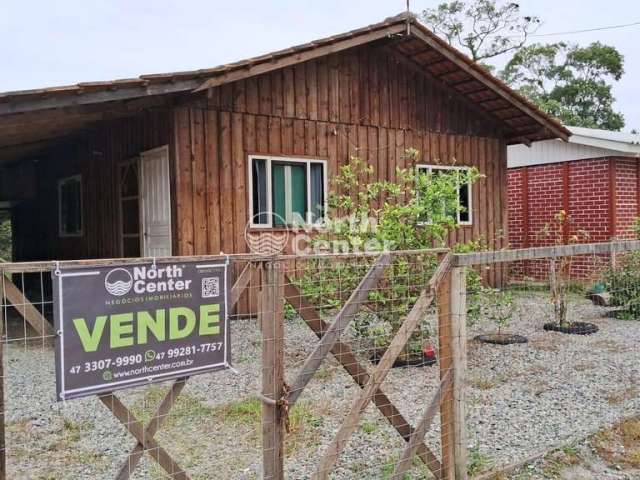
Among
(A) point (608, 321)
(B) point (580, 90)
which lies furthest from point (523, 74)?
(A) point (608, 321)

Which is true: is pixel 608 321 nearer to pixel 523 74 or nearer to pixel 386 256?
pixel 386 256

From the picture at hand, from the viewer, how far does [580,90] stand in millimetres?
30938

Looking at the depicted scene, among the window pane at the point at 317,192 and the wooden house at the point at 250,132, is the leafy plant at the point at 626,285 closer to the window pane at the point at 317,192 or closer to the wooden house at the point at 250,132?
the wooden house at the point at 250,132

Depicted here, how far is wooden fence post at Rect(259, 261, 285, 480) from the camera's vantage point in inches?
98.7

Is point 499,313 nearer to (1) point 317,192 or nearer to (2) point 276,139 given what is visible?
(1) point 317,192

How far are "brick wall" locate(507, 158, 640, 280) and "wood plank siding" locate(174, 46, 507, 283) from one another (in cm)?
190

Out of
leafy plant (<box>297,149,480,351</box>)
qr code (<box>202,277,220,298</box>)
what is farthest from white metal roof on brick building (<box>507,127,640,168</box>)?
qr code (<box>202,277,220,298</box>)

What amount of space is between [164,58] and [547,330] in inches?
1436

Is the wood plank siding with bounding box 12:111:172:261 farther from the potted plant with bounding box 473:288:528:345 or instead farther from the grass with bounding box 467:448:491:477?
the grass with bounding box 467:448:491:477

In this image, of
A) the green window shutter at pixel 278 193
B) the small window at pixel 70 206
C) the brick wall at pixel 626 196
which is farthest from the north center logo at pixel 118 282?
the brick wall at pixel 626 196

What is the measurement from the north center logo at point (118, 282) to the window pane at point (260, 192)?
20.6 feet

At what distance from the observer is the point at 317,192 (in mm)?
9078

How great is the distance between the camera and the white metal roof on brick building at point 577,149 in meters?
11.4

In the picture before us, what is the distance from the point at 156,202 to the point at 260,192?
1.57m
